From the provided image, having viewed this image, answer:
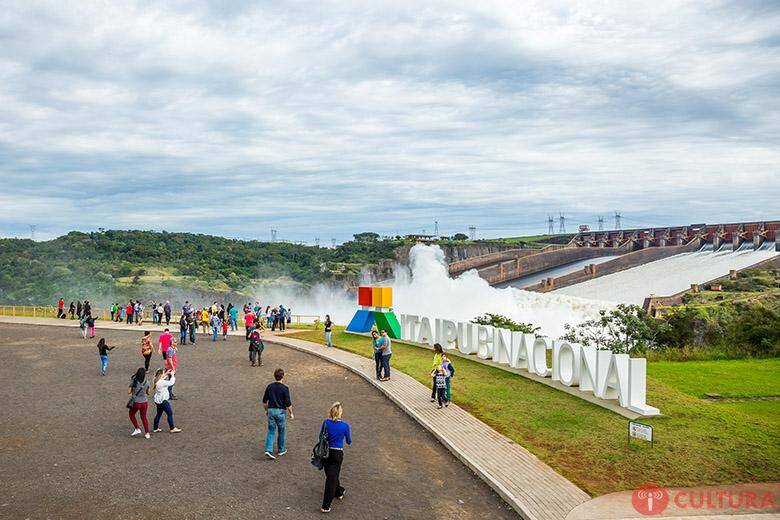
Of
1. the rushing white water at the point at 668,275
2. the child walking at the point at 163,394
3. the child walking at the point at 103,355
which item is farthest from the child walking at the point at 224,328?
the rushing white water at the point at 668,275

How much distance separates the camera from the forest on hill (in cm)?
6475

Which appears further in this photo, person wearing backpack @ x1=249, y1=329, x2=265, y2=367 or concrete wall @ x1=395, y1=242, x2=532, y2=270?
concrete wall @ x1=395, y1=242, x2=532, y2=270

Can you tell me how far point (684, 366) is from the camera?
75.6 ft

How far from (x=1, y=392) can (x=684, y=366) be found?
954 inches

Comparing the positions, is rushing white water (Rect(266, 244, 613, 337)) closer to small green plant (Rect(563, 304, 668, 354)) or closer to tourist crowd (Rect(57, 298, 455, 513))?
small green plant (Rect(563, 304, 668, 354))

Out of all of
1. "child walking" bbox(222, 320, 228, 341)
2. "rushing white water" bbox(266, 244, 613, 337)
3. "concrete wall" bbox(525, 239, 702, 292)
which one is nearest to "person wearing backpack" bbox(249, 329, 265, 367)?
"child walking" bbox(222, 320, 228, 341)

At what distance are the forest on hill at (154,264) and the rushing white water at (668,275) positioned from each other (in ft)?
127

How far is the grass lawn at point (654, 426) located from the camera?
11.2m

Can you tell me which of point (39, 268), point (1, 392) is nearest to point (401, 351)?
point (1, 392)

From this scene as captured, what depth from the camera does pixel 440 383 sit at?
15.7 metres

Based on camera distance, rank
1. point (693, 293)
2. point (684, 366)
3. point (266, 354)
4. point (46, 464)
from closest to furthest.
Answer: point (46, 464) → point (684, 366) → point (266, 354) → point (693, 293)

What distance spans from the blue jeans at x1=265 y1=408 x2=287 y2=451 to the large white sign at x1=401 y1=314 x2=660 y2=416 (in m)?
8.89

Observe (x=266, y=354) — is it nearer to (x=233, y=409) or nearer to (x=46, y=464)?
(x=233, y=409)

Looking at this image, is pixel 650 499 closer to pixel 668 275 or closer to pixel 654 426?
pixel 654 426
